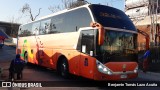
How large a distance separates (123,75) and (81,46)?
7.59ft

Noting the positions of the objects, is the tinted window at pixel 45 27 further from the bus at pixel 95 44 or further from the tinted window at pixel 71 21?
the bus at pixel 95 44

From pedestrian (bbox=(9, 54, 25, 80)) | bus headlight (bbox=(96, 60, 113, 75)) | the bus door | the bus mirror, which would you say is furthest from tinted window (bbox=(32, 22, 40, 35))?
bus headlight (bbox=(96, 60, 113, 75))

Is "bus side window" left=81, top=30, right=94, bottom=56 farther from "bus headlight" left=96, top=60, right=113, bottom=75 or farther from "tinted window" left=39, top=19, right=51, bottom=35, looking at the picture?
"tinted window" left=39, top=19, right=51, bottom=35

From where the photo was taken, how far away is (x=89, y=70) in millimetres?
11680

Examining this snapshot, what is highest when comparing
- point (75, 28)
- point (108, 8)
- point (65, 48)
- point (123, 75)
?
point (108, 8)

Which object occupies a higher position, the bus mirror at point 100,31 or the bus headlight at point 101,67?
the bus mirror at point 100,31

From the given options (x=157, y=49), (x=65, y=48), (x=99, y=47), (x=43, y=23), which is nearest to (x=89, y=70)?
(x=99, y=47)

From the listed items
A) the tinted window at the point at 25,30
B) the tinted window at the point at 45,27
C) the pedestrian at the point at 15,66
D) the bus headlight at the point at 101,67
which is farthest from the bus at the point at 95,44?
the tinted window at the point at 25,30

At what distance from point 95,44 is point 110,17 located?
165 centimetres

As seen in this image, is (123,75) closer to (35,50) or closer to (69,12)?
(69,12)

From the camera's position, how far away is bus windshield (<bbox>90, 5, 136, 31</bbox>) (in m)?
11.9

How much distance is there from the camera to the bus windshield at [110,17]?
38.9 feet

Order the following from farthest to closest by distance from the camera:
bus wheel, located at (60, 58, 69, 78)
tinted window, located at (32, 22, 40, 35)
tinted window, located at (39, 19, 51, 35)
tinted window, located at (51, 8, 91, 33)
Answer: tinted window, located at (32, 22, 40, 35) < tinted window, located at (39, 19, 51, 35) < bus wheel, located at (60, 58, 69, 78) < tinted window, located at (51, 8, 91, 33)

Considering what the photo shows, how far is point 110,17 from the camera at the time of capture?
12.2 m
